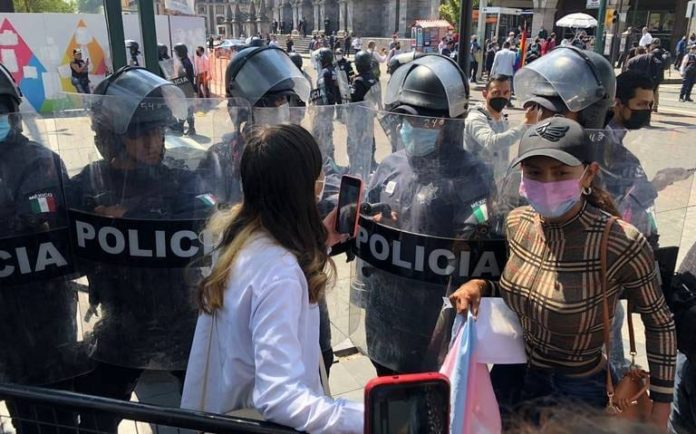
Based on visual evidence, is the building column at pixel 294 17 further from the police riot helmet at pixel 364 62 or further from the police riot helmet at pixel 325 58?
the police riot helmet at pixel 364 62

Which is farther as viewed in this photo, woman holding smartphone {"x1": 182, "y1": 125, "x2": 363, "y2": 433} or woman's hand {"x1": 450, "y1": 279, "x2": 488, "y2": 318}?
woman's hand {"x1": 450, "y1": 279, "x2": 488, "y2": 318}

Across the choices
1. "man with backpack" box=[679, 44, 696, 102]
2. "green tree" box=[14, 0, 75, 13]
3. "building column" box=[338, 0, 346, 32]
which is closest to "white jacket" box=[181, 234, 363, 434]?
"man with backpack" box=[679, 44, 696, 102]

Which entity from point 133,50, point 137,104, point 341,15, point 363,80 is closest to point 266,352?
point 137,104

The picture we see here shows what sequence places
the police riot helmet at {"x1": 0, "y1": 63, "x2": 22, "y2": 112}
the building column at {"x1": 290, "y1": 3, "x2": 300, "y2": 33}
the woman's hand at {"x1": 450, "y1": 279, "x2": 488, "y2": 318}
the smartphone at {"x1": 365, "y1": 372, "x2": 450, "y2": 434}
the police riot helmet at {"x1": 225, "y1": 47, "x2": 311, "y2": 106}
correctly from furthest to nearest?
1. the building column at {"x1": 290, "y1": 3, "x2": 300, "y2": 33}
2. the police riot helmet at {"x1": 225, "y1": 47, "x2": 311, "y2": 106}
3. the police riot helmet at {"x1": 0, "y1": 63, "x2": 22, "y2": 112}
4. the woman's hand at {"x1": 450, "y1": 279, "x2": 488, "y2": 318}
5. the smartphone at {"x1": 365, "y1": 372, "x2": 450, "y2": 434}

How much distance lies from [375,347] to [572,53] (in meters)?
1.85

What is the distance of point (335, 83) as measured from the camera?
364 inches

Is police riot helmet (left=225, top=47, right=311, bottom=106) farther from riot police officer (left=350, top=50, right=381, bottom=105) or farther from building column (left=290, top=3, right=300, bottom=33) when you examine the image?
building column (left=290, top=3, right=300, bottom=33)

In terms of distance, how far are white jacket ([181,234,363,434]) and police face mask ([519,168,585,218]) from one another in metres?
0.86

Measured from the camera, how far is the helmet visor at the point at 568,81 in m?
2.94

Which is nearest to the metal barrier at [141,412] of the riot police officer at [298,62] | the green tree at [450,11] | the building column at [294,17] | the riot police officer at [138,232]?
the riot police officer at [138,232]

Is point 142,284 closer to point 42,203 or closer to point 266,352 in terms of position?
point 42,203

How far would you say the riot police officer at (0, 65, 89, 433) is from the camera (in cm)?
234

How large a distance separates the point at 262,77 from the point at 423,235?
1.55 meters

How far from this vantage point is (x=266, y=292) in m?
1.39
